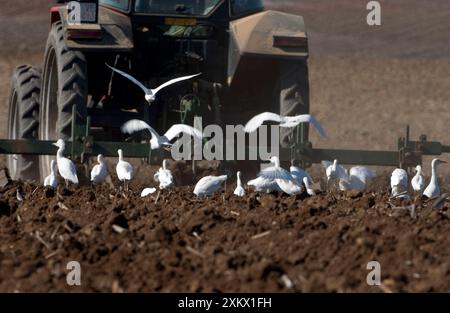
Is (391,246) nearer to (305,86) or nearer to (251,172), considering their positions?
(305,86)

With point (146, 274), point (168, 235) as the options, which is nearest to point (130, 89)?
point (168, 235)

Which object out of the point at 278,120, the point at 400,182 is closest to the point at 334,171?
the point at 400,182

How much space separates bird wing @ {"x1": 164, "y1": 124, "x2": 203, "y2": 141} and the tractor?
9.4 inches

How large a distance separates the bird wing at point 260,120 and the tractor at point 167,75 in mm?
386

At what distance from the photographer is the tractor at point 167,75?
1047 cm

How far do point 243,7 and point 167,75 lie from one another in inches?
35.9

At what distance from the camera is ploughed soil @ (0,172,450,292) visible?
238 inches

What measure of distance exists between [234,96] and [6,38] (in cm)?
2018

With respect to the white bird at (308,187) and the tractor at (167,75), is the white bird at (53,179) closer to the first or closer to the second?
the tractor at (167,75)

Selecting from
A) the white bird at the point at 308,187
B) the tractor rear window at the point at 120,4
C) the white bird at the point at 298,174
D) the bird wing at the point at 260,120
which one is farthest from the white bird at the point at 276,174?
the tractor rear window at the point at 120,4

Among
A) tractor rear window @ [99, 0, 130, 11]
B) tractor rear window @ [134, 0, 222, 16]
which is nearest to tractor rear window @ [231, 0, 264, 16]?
tractor rear window @ [134, 0, 222, 16]

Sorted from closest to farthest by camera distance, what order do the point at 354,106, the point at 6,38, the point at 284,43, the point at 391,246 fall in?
the point at 391,246
the point at 284,43
the point at 354,106
the point at 6,38

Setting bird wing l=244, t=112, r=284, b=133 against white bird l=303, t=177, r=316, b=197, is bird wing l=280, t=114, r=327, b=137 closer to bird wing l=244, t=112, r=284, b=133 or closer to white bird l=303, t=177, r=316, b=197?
bird wing l=244, t=112, r=284, b=133
